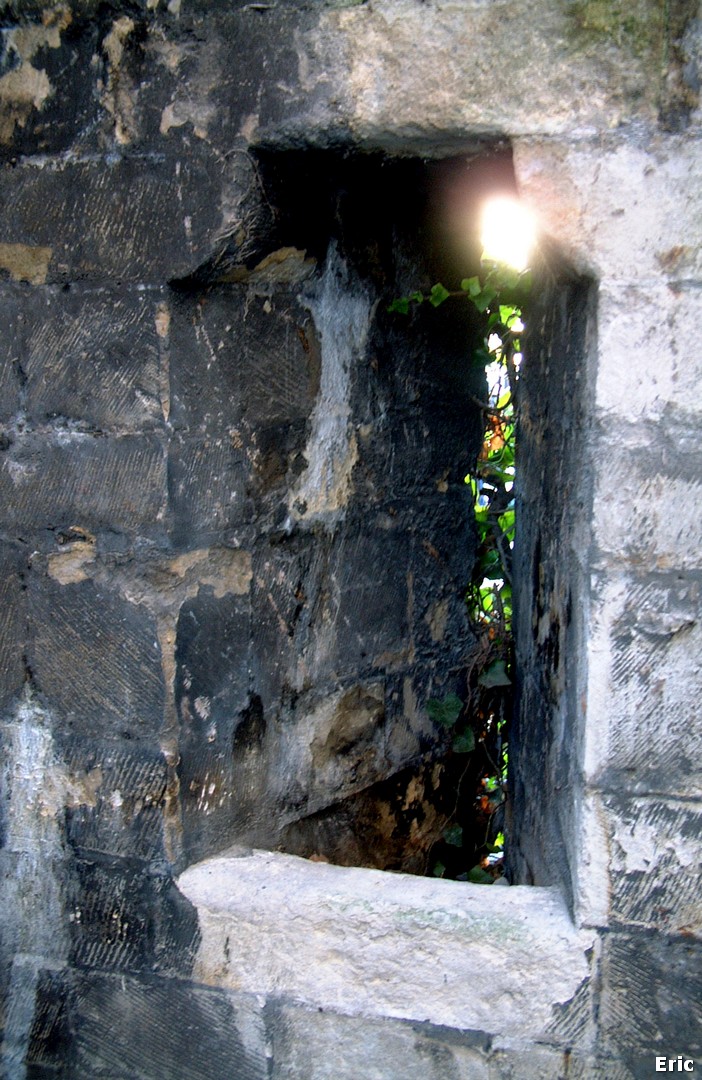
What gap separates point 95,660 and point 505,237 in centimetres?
152

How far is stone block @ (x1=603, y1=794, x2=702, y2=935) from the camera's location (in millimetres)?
1804

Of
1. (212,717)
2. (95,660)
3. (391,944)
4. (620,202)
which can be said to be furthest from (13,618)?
(620,202)

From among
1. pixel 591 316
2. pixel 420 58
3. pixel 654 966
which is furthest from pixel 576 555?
pixel 420 58

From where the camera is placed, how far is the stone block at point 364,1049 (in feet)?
6.24

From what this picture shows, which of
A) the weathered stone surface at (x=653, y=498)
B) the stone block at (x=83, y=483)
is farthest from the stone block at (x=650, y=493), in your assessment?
the stone block at (x=83, y=483)

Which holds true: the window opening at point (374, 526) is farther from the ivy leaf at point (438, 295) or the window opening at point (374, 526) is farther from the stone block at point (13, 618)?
the stone block at point (13, 618)

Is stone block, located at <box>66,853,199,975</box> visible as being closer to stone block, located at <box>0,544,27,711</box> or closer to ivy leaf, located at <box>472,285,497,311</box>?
stone block, located at <box>0,544,27,711</box>

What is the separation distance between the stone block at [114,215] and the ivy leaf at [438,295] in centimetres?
74

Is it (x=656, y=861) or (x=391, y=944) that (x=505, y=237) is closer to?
(x=656, y=861)

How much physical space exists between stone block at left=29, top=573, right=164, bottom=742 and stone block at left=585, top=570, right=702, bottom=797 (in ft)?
2.80

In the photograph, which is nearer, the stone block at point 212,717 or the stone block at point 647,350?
the stone block at point 647,350

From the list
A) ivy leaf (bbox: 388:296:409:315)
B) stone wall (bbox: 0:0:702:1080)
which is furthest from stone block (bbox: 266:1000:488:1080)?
ivy leaf (bbox: 388:296:409:315)

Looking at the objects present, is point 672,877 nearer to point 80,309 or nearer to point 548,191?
point 548,191

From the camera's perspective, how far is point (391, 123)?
1.85 m
